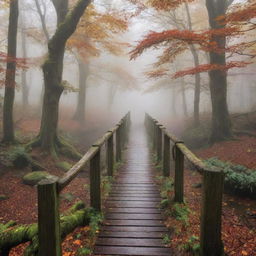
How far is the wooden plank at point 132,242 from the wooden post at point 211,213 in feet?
3.04

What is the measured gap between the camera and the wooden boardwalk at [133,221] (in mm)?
3809

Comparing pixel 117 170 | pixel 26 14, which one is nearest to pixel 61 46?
pixel 117 170

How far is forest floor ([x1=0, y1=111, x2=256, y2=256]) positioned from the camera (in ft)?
13.1

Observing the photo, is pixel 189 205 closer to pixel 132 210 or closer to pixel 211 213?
pixel 132 210

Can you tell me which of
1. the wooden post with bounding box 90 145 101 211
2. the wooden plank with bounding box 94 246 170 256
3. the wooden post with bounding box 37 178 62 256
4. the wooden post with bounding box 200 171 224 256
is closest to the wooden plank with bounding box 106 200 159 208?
the wooden post with bounding box 90 145 101 211

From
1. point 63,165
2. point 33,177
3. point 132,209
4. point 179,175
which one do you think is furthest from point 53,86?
point 179,175

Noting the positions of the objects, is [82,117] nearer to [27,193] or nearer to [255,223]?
[27,193]

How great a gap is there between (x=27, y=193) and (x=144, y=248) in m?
5.34

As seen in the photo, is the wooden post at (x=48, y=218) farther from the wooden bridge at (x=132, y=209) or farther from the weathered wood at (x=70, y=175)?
Answer: the weathered wood at (x=70, y=175)

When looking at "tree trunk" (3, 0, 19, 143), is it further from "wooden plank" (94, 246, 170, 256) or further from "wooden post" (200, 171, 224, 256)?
"wooden post" (200, 171, 224, 256)

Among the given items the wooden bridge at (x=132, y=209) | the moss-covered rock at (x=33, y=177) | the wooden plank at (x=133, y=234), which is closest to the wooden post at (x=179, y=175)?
the wooden bridge at (x=132, y=209)

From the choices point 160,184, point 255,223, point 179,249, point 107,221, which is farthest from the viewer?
point 160,184

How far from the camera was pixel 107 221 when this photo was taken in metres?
4.65

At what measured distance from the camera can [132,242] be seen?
395cm
